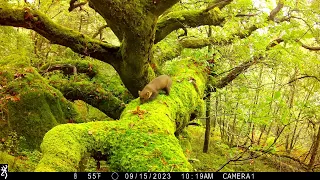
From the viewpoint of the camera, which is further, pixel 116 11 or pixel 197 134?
pixel 197 134

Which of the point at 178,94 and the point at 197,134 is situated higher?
the point at 178,94

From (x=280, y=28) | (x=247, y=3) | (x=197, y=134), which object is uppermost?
(x=247, y=3)

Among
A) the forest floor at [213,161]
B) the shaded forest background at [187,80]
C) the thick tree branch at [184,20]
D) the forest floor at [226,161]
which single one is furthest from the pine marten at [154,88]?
the forest floor at [226,161]

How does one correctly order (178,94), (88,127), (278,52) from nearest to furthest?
(88,127) → (178,94) → (278,52)

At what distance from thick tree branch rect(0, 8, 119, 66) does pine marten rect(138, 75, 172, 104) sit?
1808 mm

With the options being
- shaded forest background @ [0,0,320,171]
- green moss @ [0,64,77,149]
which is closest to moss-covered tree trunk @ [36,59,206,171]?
shaded forest background @ [0,0,320,171]

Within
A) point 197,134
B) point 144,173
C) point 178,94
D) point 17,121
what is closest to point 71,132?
point 144,173

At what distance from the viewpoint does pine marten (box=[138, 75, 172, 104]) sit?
179 inches

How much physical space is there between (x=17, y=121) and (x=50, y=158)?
3.44 meters

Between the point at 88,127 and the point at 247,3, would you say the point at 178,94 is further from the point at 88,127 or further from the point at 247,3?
the point at 247,3

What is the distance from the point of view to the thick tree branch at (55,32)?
17.4 ft

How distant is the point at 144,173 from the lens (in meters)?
2.67

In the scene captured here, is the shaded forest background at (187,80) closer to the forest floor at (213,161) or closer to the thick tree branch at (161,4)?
the forest floor at (213,161)

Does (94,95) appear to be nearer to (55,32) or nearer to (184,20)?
(55,32)
